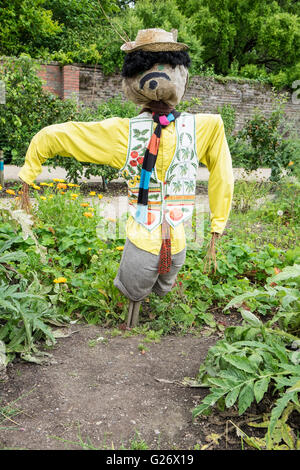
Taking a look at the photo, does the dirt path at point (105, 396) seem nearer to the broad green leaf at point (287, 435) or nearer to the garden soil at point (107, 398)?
the garden soil at point (107, 398)

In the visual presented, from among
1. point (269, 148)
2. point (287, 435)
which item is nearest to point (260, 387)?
point (287, 435)

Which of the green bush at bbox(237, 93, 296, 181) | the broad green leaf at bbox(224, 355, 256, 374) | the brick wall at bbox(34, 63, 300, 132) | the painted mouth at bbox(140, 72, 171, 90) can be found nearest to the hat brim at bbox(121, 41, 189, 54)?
the painted mouth at bbox(140, 72, 171, 90)

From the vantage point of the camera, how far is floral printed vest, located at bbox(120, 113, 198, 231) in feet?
8.07

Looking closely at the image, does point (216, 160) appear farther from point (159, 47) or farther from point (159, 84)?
point (159, 47)

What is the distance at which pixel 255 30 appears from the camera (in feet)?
55.0

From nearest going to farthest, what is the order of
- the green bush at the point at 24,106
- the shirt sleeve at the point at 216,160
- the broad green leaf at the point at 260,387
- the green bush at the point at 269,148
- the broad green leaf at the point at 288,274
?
the broad green leaf at the point at 260,387 → the broad green leaf at the point at 288,274 → the shirt sleeve at the point at 216,160 → the green bush at the point at 24,106 → the green bush at the point at 269,148

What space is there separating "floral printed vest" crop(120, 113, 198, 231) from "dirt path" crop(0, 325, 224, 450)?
2.53 feet

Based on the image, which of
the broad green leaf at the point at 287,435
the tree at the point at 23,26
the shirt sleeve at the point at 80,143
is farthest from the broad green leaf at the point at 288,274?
the tree at the point at 23,26

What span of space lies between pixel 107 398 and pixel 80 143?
140 cm

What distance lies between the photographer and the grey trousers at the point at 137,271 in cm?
252

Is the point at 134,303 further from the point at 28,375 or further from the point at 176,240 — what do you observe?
the point at 28,375

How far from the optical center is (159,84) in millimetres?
2375

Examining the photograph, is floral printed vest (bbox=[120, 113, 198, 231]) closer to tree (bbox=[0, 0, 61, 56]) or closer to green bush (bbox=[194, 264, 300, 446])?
green bush (bbox=[194, 264, 300, 446])

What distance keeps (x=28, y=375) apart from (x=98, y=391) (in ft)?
1.26
